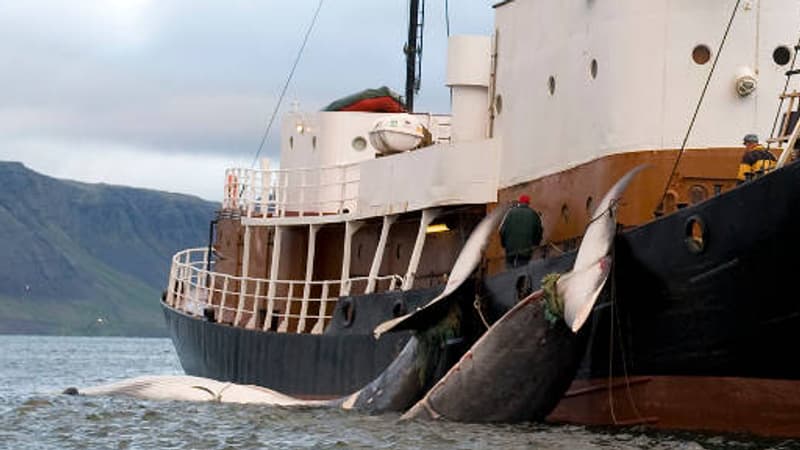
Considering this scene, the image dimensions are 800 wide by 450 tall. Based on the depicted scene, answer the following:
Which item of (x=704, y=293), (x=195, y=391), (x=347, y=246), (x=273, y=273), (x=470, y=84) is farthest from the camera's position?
(x=273, y=273)

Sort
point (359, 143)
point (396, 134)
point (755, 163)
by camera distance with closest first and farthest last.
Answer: point (755, 163)
point (396, 134)
point (359, 143)

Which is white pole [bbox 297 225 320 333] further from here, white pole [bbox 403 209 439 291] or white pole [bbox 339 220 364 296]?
white pole [bbox 403 209 439 291]

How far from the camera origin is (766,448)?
60.7 ft

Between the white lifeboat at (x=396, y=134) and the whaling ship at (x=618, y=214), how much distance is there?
0.03 meters

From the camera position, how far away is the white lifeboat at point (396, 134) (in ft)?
93.8

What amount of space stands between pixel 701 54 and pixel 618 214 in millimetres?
2047

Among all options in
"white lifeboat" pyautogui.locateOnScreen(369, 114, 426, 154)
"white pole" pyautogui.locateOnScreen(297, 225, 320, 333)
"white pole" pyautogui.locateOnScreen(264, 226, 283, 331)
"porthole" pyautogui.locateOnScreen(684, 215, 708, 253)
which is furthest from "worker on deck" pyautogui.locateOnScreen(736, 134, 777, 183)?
"white pole" pyautogui.locateOnScreen(264, 226, 283, 331)

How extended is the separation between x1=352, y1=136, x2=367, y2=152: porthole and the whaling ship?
109 centimetres

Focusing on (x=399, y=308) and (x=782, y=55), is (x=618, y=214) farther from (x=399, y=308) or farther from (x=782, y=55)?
(x=399, y=308)

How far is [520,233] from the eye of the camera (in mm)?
23344

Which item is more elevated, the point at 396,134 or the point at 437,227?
the point at 396,134

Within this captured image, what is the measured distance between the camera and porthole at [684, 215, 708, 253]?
1934 centimetres

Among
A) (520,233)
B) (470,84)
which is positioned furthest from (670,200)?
(470,84)

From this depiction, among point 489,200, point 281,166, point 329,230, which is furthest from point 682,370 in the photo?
point 281,166
